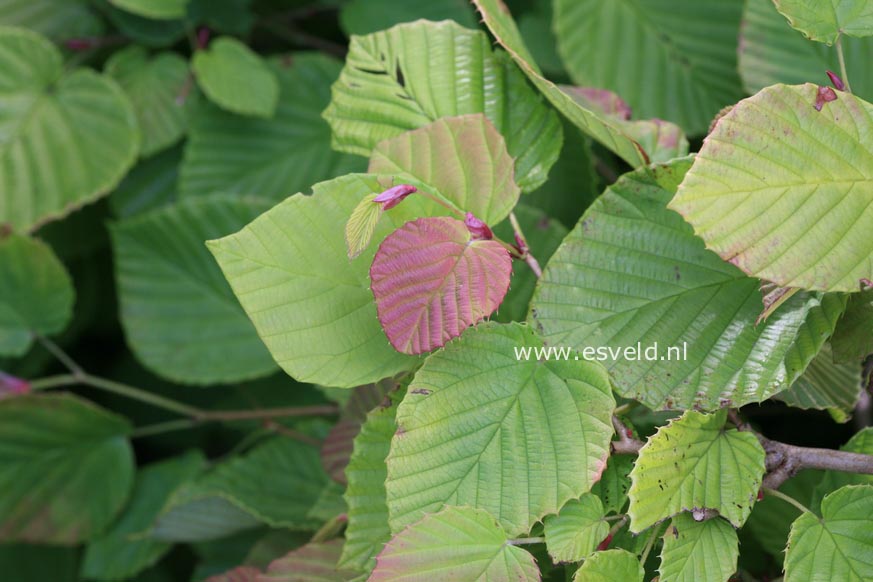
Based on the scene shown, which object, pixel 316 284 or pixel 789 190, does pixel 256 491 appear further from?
pixel 789 190

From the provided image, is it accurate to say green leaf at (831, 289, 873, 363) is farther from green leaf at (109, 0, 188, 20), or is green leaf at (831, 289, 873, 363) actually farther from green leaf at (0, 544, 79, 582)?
green leaf at (0, 544, 79, 582)

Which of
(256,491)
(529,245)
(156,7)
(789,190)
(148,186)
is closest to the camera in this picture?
(789,190)

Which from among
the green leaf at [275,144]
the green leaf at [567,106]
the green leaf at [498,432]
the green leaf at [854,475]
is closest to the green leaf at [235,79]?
the green leaf at [275,144]

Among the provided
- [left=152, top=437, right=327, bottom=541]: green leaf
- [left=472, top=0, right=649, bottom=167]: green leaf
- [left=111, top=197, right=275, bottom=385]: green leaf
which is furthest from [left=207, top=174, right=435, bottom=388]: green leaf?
[left=111, top=197, right=275, bottom=385]: green leaf

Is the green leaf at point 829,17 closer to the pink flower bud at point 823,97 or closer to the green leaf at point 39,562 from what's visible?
the pink flower bud at point 823,97

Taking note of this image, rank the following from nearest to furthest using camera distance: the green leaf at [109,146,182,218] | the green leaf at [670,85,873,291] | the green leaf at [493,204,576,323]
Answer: the green leaf at [670,85,873,291] → the green leaf at [493,204,576,323] → the green leaf at [109,146,182,218]

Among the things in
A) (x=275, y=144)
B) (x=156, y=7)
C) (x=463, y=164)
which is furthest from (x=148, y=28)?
(x=463, y=164)
